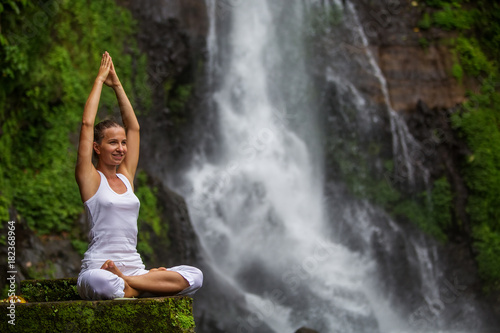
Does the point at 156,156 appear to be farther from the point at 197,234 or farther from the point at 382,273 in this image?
the point at 382,273

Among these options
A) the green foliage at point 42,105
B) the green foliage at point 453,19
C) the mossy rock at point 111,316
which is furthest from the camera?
the green foliage at point 453,19

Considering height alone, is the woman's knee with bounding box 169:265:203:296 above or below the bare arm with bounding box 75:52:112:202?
below

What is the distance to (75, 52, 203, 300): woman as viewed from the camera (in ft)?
11.0

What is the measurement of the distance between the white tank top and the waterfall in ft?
21.1

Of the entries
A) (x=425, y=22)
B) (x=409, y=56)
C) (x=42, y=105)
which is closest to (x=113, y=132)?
(x=42, y=105)

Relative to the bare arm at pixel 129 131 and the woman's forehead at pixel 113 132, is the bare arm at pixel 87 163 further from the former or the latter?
the bare arm at pixel 129 131

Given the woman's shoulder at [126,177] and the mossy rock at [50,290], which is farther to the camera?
the mossy rock at [50,290]

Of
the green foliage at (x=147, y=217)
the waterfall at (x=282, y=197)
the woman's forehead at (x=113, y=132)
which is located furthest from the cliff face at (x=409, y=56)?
the woman's forehead at (x=113, y=132)

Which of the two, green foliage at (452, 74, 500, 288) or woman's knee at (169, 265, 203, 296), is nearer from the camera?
woman's knee at (169, 265, 203, 296)

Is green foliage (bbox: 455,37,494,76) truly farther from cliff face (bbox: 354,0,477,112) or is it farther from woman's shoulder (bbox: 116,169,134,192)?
woman's shoulder (bbox: 116,169,134,192)

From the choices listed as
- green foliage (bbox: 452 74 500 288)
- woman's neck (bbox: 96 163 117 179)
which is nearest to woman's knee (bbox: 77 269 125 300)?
woman's neck (bbox: 96 163 117 179)

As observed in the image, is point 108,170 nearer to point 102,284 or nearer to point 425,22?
point 102,284

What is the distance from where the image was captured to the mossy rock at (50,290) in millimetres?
3992

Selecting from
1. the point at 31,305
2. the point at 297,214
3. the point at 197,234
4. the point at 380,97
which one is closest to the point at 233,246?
the point at 197,234
